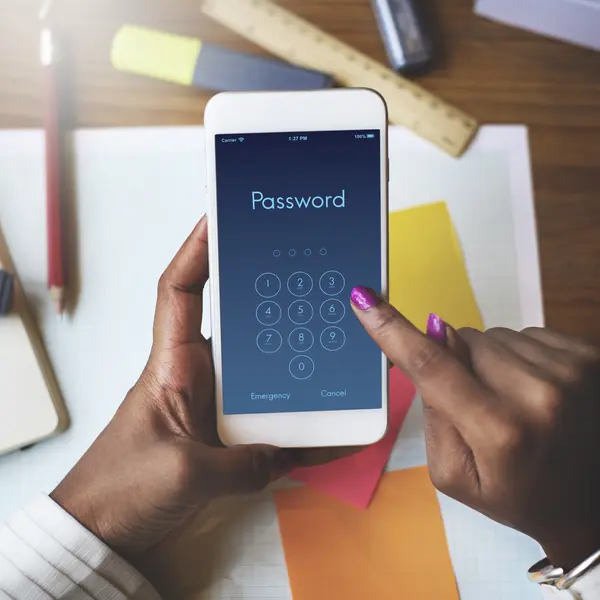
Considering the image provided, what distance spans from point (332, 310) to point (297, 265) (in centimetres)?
4

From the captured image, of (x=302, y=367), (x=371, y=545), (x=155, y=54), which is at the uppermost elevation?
(x=155, y=54)

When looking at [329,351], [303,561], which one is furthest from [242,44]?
[303,561]

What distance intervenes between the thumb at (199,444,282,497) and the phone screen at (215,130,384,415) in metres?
0.03

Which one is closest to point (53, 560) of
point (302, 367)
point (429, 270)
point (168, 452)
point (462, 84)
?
point (168, 452)

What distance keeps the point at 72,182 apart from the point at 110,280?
0.30 ft

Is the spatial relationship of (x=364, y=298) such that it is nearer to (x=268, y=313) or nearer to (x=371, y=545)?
(x=268, y=313)

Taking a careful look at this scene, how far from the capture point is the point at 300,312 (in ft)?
1.53

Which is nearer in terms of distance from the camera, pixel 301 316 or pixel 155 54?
pixel 301 316

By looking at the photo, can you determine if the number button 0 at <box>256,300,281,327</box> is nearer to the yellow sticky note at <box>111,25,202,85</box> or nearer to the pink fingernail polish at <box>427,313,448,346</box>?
the pink fingernail polish at <box>427,313,448,346</box>

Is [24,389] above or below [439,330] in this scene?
below

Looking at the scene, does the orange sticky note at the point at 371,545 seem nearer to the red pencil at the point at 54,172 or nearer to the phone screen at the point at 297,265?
the phone screen at the point at 297,265

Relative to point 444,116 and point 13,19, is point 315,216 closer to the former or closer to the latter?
point 444,116

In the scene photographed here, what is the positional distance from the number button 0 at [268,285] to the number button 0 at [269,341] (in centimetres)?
3

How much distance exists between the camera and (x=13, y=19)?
0.58 meters
